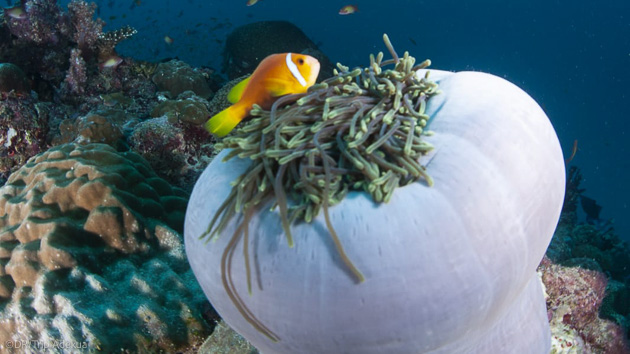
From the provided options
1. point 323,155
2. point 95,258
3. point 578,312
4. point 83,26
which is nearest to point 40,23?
point 83,26

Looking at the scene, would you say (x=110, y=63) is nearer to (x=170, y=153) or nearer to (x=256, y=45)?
(x=170, y=153)

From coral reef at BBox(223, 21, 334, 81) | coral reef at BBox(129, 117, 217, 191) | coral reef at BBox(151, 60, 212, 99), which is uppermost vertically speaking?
coral reef at BBox(129, 117, 217, 191)

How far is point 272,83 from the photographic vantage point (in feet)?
5.75

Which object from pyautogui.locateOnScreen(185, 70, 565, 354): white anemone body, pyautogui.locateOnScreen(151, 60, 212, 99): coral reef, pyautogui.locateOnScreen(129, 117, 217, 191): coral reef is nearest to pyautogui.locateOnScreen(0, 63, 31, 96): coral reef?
pyautogui.locateOnScreen(151, 60, 212, 99): coral reef

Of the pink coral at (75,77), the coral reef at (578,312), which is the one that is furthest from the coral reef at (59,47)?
the coral reef at (578,312)

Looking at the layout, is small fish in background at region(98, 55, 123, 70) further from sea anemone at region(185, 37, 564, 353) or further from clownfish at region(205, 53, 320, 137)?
sea anemone at region(185, 37, 564, 353)

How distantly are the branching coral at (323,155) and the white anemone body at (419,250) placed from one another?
40mm

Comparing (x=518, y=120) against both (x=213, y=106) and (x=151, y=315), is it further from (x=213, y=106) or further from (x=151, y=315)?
(x=213, y=106)

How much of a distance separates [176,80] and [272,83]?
5.06 metres

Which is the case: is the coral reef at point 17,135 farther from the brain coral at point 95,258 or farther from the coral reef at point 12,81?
the brain coral at point 95,258

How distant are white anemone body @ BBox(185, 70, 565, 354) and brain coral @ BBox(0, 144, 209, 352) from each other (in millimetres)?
1118

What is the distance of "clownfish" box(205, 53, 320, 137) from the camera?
1750mm

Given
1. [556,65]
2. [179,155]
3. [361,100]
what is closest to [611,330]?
[361,100]

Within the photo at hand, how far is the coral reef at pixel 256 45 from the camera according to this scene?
10.6m
